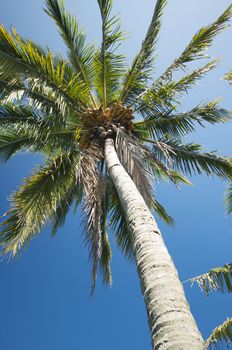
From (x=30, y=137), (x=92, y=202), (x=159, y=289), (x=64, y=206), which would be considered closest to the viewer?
(x=159, y=289)

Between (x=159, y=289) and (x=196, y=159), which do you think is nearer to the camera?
(x=159, y=289)

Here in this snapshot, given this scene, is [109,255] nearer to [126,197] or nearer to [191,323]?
[126,197]

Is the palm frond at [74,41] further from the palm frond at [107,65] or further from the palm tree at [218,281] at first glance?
the palm tree at [218,281]

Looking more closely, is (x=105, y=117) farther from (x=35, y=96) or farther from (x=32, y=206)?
(x=32, y=206)

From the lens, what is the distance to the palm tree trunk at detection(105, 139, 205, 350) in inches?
104

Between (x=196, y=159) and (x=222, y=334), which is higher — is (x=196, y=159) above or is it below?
above

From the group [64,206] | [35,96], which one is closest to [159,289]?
[35,96]

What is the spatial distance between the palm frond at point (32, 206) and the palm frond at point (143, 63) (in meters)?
2.57

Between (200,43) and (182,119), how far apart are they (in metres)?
1.89

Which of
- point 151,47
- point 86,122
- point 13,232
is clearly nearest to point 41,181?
point 13,232

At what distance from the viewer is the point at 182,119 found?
29.0ft

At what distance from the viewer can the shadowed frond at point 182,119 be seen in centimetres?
877

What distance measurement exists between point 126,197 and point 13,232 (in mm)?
3386

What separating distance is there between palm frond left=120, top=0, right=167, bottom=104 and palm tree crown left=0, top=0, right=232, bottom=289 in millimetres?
25
